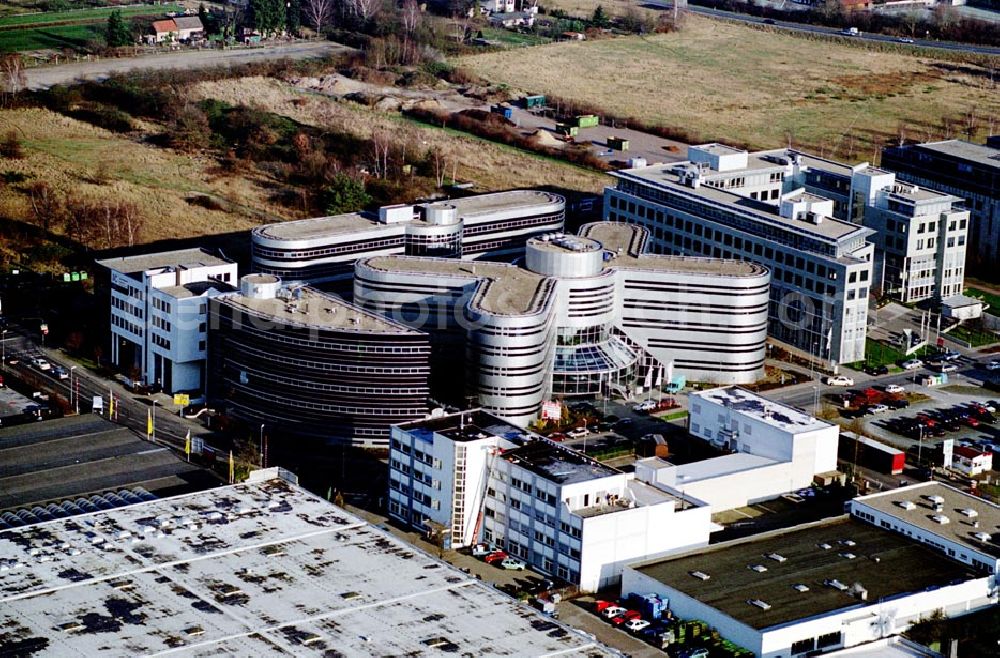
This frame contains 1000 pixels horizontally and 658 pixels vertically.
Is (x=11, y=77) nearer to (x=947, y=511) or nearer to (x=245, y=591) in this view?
(x=245, y=591)

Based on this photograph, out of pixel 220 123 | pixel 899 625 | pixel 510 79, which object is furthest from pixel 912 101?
pixel 899 625

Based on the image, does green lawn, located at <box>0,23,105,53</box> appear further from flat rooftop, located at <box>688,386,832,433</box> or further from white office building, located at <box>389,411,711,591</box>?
white office building, located at <box>389,411,711,591</box>

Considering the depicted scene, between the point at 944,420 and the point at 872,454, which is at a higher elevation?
the point at 944,420

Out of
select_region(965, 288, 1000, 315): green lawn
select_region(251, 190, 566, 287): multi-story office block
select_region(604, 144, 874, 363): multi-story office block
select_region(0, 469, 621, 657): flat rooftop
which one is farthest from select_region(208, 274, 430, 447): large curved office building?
select_region(965, 288, 1000, 315): green lawn

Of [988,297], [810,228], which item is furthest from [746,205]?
[988,297]

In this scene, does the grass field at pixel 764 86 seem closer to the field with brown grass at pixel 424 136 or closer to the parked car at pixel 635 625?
the field with brown grass at pixel 424 136
